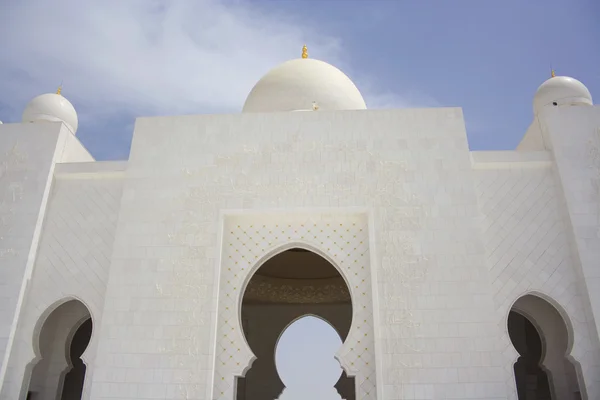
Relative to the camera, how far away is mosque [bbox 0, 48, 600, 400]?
15.8ft

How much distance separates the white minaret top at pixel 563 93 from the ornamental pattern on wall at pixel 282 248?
3.28 m

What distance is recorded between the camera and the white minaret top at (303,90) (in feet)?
24.1

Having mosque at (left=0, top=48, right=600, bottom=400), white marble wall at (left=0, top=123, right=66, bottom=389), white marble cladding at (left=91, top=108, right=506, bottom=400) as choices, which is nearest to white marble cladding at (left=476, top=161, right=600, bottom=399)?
mosque at (left=0, top=48, right=600, bottom=400)

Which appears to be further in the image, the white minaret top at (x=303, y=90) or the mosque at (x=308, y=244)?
the white minaret top at (x=303, y=90)

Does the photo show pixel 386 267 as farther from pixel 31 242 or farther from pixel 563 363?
pixel 31 242

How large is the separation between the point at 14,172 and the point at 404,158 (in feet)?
14.4

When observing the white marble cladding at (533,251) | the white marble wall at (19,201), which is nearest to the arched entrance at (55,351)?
the white marble wall at (19,201)

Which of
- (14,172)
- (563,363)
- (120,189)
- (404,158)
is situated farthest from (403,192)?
(14,172)

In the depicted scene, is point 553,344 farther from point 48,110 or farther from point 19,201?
point 48,110

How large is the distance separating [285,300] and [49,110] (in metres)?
4.78

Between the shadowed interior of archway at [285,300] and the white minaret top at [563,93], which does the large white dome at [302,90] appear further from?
the shadowed interior of archway at [285,300]

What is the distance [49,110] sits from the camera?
22.9ft

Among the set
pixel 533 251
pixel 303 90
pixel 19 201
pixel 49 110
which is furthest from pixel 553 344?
pixel 49 110

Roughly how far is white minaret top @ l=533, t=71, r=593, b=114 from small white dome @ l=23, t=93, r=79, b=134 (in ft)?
20.6
